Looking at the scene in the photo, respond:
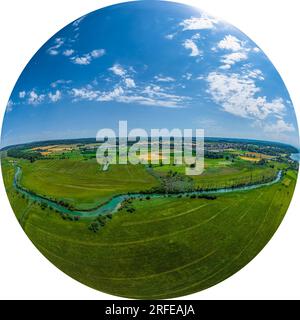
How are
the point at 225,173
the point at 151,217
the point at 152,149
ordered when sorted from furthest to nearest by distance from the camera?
the point at 225,173, the point at 152,149, the point at 151,217

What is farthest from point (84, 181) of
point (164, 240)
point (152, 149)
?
point (164, 240)

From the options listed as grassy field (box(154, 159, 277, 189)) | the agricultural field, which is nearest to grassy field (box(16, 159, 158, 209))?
the agricultural field

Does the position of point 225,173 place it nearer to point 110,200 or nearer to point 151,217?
point 151,217

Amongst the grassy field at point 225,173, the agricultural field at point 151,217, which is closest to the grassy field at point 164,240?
the agricultural field at point 151,217

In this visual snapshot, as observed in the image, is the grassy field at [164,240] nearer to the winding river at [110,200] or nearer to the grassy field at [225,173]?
the winding river at [110,200]

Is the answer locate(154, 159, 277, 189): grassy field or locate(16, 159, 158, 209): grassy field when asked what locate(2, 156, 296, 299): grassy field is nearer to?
locate(16, 159, 158, 209): grassy field
